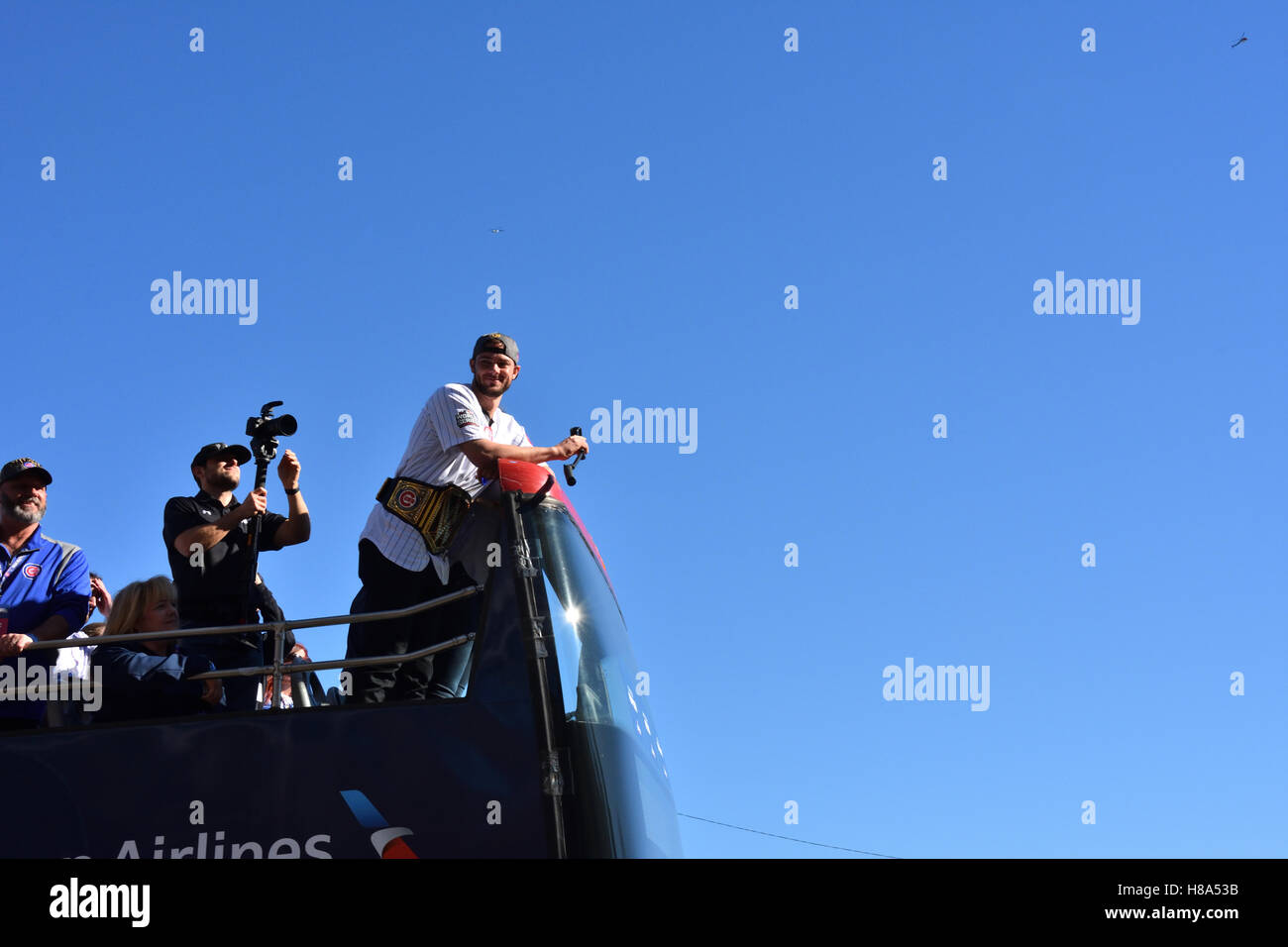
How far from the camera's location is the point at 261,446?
6812 millimetres

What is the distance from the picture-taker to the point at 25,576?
6.96 m

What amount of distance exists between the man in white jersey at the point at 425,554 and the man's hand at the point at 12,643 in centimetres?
154

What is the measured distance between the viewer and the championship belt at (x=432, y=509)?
6.21m

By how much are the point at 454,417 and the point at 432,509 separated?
45 centimetres

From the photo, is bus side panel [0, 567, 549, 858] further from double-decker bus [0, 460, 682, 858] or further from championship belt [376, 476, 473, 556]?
championship belt [376, 476, 473, 556]

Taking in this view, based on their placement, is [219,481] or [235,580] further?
[219,481]

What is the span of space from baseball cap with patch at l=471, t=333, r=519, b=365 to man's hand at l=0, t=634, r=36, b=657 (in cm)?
255

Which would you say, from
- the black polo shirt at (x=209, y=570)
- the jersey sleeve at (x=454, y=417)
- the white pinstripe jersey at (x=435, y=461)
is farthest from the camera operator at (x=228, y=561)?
the jersey sleeve at (x=454, y=417)

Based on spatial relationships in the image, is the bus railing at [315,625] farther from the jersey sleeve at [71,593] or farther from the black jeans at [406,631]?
the jersey sleeve at [71,593]

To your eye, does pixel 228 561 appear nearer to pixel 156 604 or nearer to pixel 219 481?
pixel 156 604

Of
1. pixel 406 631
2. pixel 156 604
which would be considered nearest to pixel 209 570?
pixel 156 604

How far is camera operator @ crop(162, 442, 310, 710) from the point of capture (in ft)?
21.5
